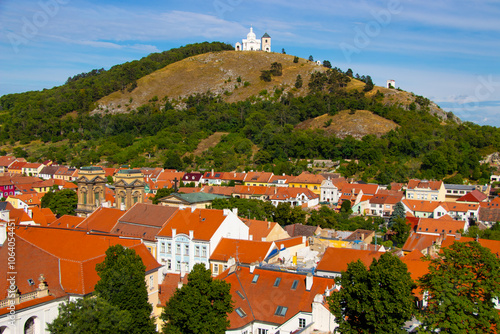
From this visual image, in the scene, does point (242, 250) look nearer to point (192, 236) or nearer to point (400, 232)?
point (192, 236)

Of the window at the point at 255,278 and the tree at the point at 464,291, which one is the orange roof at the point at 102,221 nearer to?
the window at the point at 255,278

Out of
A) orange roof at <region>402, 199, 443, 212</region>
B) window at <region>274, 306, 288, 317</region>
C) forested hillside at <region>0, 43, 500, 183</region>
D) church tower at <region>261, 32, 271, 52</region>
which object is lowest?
window at <region>274, 306, 288, 317</region>

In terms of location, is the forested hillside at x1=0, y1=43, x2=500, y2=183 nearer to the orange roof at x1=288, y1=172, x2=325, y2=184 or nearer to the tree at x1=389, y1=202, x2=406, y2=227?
the orange roof at x1=288, y1=172, x2=325, y2=184

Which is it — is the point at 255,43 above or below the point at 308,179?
above

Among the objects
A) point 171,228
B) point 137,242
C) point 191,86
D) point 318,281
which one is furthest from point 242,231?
point 191,86

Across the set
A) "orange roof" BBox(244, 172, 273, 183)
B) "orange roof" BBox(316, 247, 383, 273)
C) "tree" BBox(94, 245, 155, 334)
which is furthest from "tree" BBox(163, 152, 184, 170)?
"tree" BBox(94, 245, 155, 334)

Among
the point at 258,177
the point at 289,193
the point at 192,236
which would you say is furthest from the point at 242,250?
the point at 258,177
